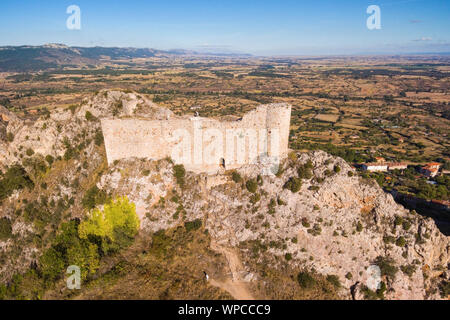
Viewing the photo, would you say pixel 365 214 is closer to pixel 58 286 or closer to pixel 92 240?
pixel 92 240

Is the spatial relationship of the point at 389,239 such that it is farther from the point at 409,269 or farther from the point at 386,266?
the point at 409,269

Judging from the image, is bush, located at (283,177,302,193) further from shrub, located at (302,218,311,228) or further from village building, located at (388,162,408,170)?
village building, located at (388,162,408,170)

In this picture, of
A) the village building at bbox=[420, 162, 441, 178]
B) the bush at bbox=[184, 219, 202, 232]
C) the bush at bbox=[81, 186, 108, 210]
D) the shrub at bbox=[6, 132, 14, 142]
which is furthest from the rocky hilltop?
the village building at bbox=[420, 162, 441, 178]

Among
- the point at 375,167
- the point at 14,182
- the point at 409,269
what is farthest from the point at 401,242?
the point at 375,167

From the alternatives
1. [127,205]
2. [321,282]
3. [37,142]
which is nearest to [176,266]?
[127,205]

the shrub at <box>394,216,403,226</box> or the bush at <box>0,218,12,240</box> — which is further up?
the shrub at <box>394,216,403,226</box>
